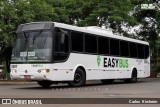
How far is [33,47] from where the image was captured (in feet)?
63.7

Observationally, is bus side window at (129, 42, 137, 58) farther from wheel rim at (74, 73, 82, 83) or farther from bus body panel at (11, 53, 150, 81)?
wheel rim at (74, 73, 82, 83)

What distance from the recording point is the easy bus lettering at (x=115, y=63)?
2401 centimetres

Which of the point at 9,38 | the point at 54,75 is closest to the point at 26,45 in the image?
the point at 54,75

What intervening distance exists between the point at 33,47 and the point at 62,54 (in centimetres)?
144

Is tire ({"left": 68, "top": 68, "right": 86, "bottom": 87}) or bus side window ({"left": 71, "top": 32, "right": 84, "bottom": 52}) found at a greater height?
bus side window ({"left": 71, "top": 32, "right": 84, "bottom": 52})

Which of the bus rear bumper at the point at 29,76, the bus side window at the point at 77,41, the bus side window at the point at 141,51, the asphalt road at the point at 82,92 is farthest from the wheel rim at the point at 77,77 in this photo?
the bus side window at the point at 141,51

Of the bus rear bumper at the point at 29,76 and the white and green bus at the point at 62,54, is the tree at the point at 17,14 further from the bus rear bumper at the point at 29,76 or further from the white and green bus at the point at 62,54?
the bus rear bumper at the point at 29,76

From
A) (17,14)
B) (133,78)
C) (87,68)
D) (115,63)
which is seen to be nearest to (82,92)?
(87,68)

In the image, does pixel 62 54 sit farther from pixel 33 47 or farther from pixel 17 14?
pixel 17 14

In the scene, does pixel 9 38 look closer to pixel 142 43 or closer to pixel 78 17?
pixel 142 43

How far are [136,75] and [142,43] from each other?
2.51m

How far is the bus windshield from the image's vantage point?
1914 cm

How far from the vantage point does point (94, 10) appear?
37188mm

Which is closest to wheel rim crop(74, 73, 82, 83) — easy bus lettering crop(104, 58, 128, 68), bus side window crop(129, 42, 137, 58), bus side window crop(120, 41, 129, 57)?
easy bus lettering crop(104, 58, 128, 68)
